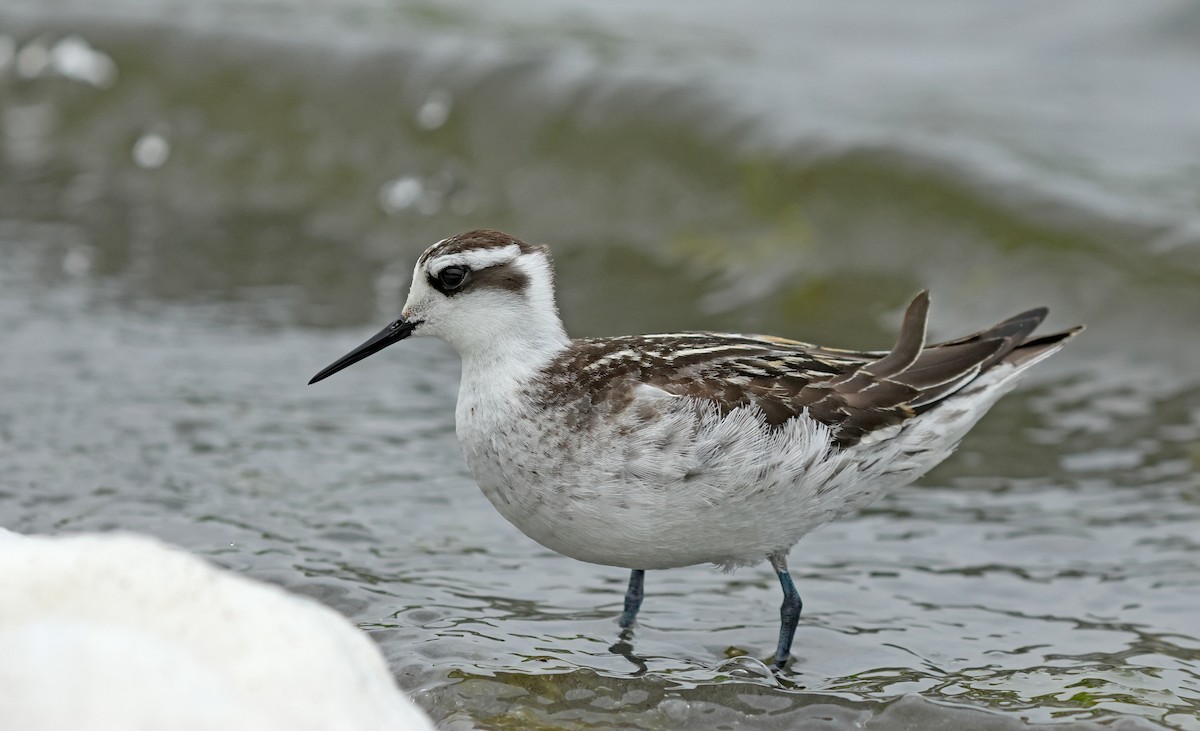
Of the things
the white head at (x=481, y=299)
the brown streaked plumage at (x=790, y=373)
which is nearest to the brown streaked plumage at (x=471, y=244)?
the white head at (x=481, y=299)

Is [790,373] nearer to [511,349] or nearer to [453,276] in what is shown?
[511,349]

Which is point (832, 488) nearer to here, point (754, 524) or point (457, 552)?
point (754, 524)

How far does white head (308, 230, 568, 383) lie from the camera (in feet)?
22.0

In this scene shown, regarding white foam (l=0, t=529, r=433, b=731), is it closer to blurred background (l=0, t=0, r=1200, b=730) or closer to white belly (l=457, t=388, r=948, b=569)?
blurred background (l=0, t=0, r=1200, b=730)

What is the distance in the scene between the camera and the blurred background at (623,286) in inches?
251

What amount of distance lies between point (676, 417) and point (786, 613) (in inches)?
39.3

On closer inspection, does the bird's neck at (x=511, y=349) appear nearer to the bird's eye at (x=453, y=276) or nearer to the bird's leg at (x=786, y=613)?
the bird's eye at (x=453, y=276)

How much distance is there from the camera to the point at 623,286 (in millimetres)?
11492

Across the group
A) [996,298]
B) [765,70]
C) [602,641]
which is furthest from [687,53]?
[602,641]

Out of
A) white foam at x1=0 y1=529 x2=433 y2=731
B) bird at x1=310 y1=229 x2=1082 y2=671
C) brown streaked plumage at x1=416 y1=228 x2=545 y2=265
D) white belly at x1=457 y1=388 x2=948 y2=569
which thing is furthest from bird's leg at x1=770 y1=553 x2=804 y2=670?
white foam at x1=0 y1=529 x2=433 y2=731

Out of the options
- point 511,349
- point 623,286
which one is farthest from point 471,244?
point 623,286

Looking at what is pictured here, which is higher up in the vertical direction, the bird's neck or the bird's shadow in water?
the bird's neck

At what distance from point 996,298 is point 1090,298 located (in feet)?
2.12

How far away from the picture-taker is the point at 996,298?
10.7 meters
